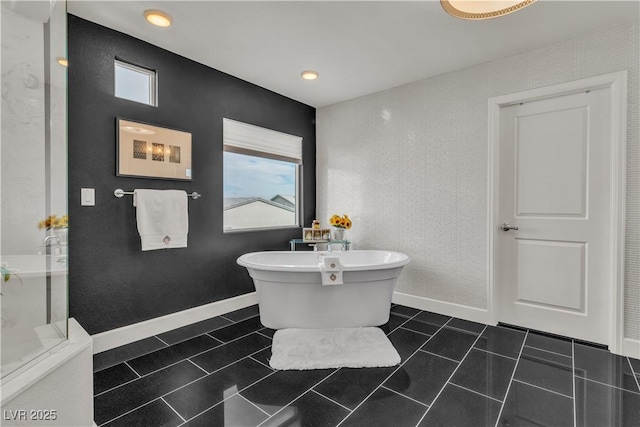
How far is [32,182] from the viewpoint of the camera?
134 cm

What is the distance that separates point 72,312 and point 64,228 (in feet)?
3.34

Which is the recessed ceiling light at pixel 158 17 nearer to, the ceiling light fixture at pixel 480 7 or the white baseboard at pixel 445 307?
the ceiling light fixture at pixel 480 7

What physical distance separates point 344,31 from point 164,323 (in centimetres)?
287

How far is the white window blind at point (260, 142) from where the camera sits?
3190mm

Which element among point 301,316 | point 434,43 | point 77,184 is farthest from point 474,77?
point 77,184

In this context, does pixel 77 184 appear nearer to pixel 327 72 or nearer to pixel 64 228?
pixel 64 228

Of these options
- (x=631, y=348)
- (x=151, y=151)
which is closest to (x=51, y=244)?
(x=151, y=151)

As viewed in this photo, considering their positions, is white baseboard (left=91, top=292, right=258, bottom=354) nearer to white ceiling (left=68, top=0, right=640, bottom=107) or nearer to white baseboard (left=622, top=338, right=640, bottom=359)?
white ceiling (left=68, top=0, right=640, bottom=107)

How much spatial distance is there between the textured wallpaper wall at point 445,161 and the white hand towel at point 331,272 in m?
1.25

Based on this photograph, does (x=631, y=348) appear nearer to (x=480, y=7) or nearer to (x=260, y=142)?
(x=480, y=7)

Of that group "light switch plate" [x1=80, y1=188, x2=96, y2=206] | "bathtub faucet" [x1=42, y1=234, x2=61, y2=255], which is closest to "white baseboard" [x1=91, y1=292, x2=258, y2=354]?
"light switch plate" [x1=80, y1=188, x2=96, y2=206]

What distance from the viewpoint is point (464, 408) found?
5.41 ft

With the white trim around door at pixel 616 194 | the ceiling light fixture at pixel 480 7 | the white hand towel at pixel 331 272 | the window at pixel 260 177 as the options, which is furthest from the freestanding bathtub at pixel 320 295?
the ceiling light fixture at pixel 480 7

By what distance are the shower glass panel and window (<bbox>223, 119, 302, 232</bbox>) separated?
67.6 inches
